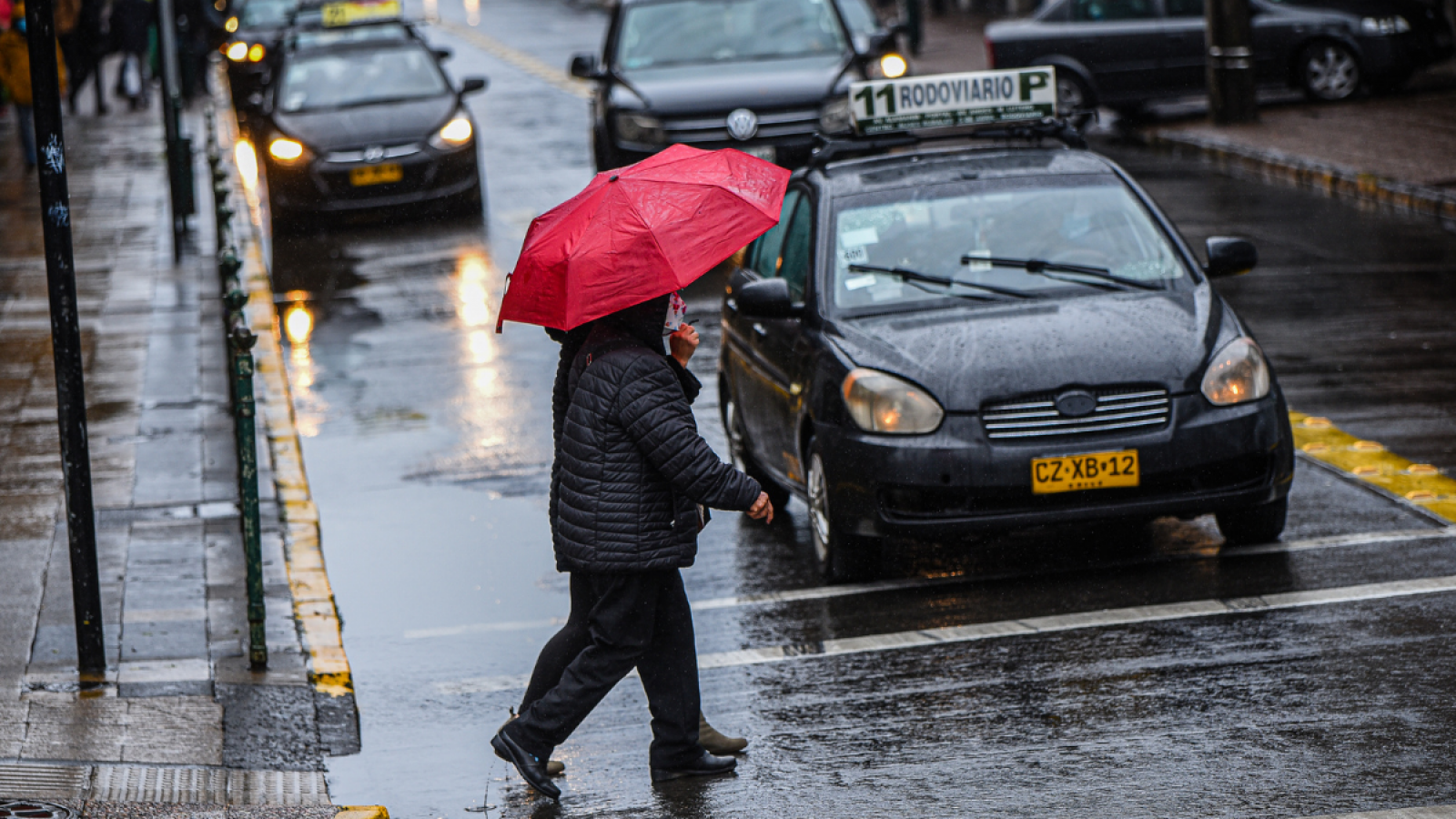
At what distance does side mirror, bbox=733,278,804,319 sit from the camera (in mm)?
8391

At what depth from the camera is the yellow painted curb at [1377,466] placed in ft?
29.0

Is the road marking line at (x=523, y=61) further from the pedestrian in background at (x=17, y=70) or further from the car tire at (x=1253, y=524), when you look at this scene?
the car tire at (x=1253, y=524)

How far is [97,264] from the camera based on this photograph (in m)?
Answer: 17.8

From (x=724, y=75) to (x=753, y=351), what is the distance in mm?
9269

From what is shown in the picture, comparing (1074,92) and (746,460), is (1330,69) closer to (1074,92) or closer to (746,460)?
(1074,92)

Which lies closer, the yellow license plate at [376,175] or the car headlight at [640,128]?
the car headlight at [640,128]

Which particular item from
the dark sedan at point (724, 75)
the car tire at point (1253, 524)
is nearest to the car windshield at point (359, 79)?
the dark sedan at point (724, 75)

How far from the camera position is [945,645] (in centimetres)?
726

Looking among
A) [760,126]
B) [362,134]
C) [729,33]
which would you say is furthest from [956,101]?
[362,134]

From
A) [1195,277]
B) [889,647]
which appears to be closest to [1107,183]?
[1195,277]

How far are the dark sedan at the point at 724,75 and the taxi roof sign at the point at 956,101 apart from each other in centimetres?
747

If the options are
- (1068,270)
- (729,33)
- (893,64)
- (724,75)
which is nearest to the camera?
(1068,270)

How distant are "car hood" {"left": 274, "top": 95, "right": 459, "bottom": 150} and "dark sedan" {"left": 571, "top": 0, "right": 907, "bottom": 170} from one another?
1.60m

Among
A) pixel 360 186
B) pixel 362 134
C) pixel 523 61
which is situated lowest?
pixel 523 61
